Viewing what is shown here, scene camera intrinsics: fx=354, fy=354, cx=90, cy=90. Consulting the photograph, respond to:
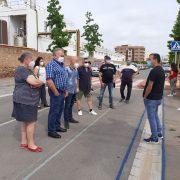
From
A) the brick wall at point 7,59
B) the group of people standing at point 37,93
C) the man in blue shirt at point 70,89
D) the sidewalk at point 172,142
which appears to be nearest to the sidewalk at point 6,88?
the brick wall at point 7,59

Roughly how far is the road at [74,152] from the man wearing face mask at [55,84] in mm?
405

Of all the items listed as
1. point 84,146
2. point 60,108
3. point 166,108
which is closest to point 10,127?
point 60,108

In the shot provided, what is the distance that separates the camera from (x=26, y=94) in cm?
611

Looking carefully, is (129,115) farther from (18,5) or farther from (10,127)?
(18,5)

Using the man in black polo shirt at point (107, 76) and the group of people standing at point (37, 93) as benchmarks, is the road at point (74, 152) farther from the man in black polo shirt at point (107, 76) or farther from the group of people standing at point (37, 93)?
the man in black polo shirt at point (107, 76)

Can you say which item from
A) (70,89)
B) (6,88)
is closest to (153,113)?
(70,89)

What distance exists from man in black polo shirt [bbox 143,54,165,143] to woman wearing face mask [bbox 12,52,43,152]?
219 centimetres

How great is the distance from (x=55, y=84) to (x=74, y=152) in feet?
5.17

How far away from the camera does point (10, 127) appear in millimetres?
8492

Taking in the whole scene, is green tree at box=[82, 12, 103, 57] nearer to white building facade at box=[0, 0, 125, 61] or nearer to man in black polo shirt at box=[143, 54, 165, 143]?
white building facade at box=[0, 0, 125, 61]

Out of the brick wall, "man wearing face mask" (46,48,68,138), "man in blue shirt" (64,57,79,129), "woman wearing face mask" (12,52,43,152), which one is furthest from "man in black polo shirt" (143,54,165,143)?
the brick wall

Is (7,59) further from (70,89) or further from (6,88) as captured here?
(70,89)

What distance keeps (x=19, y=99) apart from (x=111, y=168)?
197 cm

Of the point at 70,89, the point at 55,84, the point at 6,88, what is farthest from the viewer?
the point at 6,88
